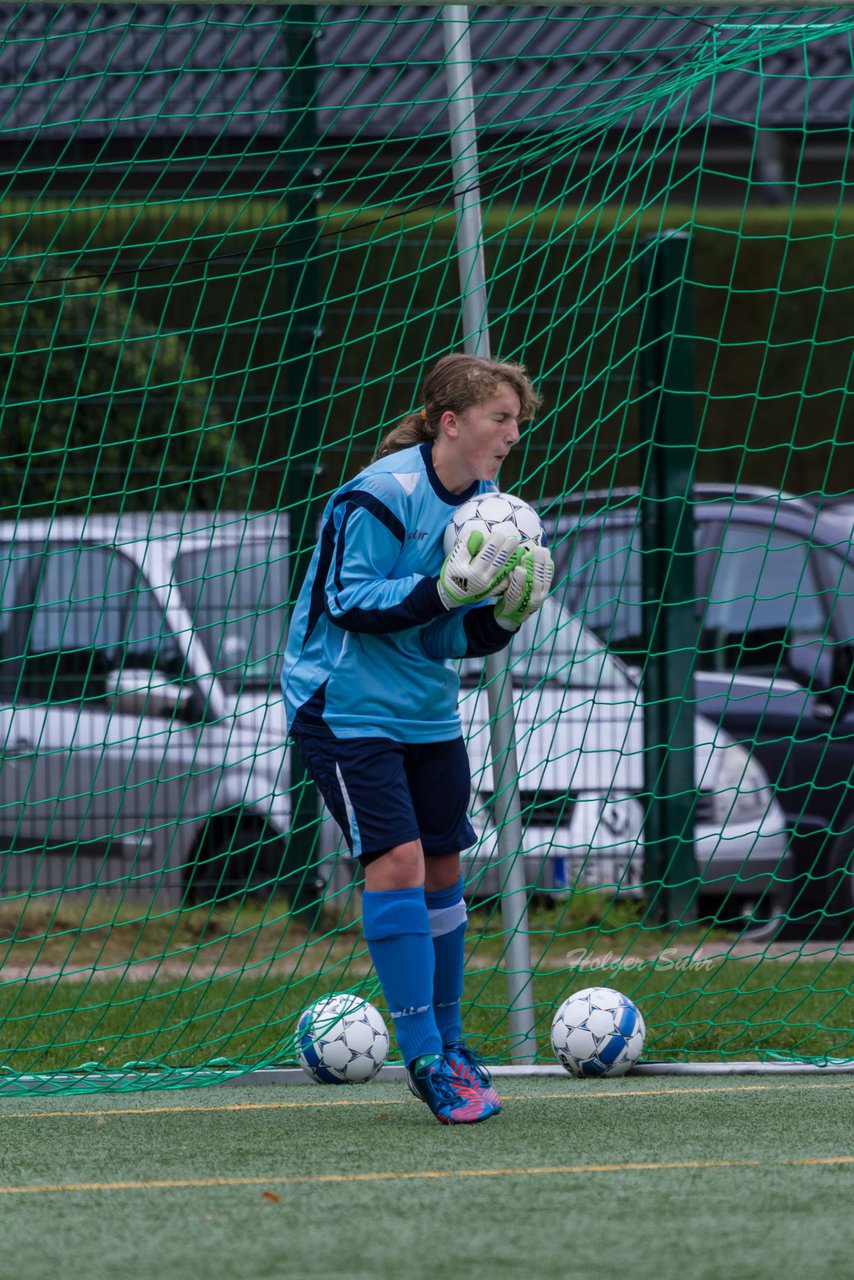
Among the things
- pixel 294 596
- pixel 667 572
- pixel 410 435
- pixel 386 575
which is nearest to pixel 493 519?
pixel 386 575

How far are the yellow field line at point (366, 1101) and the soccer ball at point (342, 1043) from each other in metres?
0.07

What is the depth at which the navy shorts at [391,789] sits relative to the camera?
388 centimetres

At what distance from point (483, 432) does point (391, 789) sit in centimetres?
79

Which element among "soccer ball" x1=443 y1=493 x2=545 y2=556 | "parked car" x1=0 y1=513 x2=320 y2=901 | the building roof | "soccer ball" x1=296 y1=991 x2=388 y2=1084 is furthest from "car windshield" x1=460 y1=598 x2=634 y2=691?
"soccer ball" x1=443 y1=493 x2=545 y2=556

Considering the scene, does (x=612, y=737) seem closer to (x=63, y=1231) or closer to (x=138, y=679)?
(x=138, y=679)

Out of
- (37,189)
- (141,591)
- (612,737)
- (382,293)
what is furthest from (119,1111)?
(37,189)

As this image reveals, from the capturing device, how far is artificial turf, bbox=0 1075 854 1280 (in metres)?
2.72

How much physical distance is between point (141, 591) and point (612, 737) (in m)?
1.83

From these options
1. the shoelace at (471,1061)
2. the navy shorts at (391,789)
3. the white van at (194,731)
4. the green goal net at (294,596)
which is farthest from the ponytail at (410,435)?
the white van at (194,731)

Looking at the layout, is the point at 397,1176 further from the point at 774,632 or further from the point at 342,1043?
the point at 774,632

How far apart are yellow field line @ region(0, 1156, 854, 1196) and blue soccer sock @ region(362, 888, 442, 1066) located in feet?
1.77

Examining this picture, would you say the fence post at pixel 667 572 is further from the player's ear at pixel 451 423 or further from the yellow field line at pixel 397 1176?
the yellow field line at pixel 397 1176

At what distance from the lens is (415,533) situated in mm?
4031

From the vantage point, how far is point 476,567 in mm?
3746
